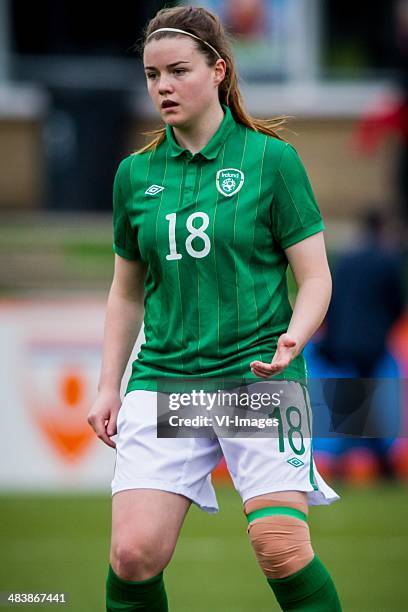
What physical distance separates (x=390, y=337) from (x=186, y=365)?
6.62m

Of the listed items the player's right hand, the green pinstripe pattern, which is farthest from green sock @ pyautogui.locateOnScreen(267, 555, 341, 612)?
the player's right hand

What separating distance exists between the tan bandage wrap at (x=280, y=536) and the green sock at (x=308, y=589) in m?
0.02

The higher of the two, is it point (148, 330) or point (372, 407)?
point (148, 330)

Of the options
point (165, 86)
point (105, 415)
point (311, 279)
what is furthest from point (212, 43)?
point (105, 415)

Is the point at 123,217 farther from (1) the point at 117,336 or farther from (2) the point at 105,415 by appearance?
(2) the point at 105,415

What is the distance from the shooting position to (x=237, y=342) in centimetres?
404

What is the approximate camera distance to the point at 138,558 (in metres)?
3.95

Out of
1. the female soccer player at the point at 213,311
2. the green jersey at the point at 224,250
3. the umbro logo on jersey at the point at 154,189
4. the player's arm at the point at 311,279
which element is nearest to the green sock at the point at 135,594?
the female soccer player at the point at 213,311

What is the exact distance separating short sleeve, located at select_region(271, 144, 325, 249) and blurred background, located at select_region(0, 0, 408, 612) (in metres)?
0.69

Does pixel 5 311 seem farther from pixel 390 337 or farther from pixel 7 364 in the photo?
pixel 390 337

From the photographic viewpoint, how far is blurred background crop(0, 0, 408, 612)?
745cm

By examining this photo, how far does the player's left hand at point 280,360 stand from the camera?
3.75 metres

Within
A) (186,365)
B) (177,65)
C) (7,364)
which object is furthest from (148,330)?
(7,364)

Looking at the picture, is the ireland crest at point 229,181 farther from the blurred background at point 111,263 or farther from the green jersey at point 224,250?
the blurred background at point 111,263
